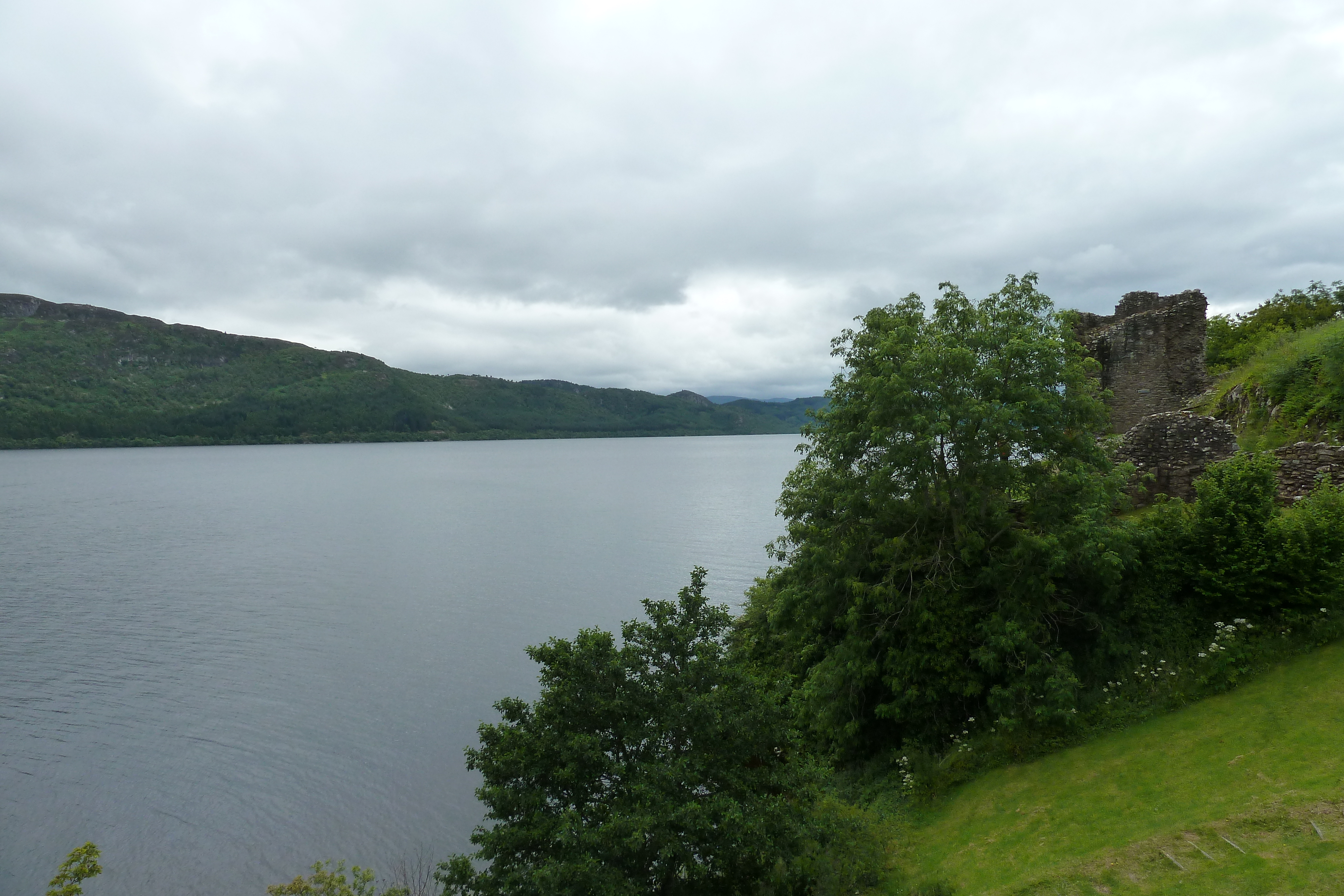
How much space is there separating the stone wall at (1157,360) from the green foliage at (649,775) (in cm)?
2165

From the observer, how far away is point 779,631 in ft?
81.9

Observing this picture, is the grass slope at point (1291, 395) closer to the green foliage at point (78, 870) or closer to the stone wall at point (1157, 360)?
the stone wall at point (1157, 360)

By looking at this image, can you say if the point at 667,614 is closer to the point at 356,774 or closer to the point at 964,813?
the point at 964,813

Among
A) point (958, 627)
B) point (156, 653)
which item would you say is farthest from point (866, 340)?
point (156, 653)

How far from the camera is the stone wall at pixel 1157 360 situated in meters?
27.5

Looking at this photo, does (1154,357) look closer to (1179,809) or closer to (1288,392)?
(1288,392)

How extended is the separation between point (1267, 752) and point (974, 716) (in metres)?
6.39

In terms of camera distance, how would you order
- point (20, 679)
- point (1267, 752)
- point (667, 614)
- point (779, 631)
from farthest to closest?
point (20, 679) → point (779, 631) → point (667, 614) → point (1267, 752)

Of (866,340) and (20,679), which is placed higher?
(866,340)

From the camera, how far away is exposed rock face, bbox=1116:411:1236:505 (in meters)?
20.9

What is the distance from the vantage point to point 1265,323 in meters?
43.1

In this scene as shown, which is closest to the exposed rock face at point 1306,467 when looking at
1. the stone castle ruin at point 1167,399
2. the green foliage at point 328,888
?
the stone castle ruin at point 1167,399

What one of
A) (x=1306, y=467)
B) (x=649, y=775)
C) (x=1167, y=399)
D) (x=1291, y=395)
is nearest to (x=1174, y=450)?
(x=1306, y=467)

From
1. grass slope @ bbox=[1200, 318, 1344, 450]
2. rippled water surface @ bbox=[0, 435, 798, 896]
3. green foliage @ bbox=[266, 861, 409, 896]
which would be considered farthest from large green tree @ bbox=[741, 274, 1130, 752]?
rippled water surface @ bbox=[0, 435, 798, 896]
